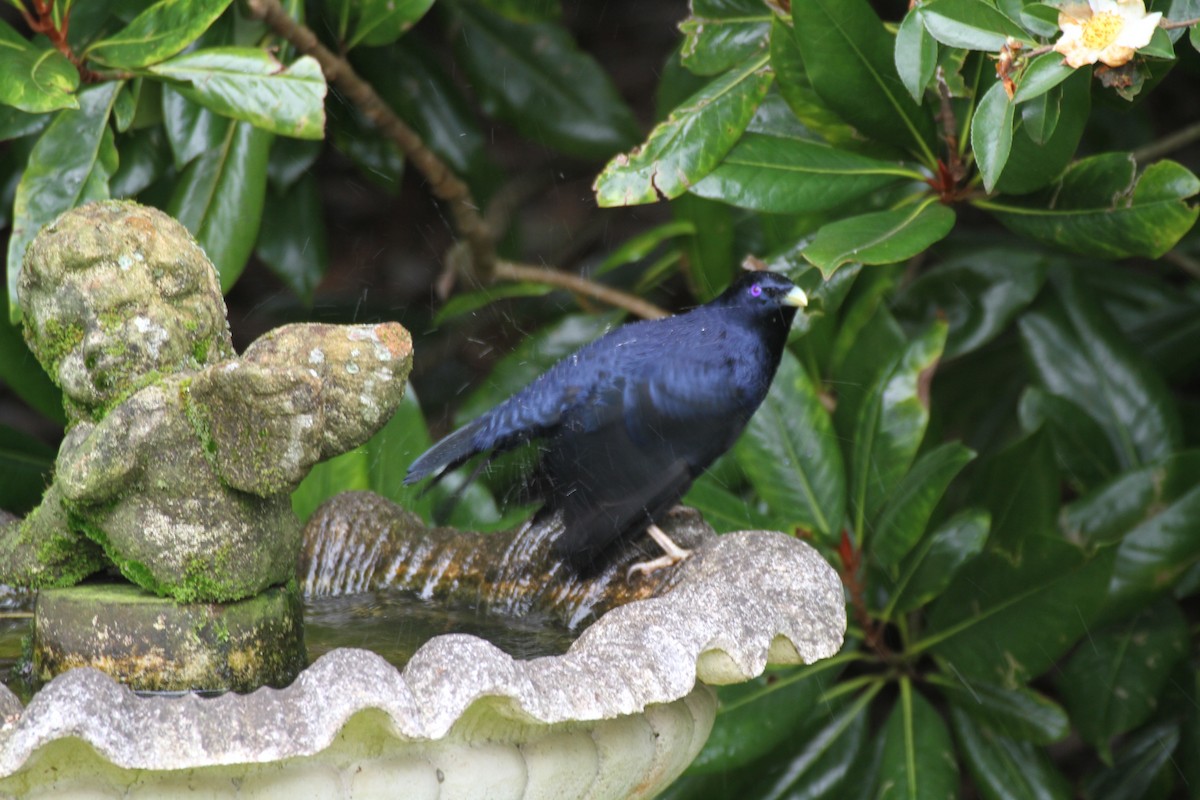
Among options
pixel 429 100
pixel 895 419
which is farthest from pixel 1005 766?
pixel 429 100

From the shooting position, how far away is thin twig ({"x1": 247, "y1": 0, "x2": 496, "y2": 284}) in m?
2.75

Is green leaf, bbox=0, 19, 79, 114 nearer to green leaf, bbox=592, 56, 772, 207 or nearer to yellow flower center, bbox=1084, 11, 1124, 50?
green leaf, bbox=592, 56, 772, 207

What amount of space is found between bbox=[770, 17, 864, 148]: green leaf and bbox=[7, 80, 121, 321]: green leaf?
125 centimetres

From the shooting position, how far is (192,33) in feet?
7.67

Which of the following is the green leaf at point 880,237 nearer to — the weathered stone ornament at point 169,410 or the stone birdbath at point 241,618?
the stone birdbath at point 241,618

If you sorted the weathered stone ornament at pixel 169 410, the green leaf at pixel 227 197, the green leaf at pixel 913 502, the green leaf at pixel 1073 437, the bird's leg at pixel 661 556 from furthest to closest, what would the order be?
the green leaf at pixel 1073 437
the green leaf at pixel 227 197
the green leaf at pixel 913 502
the bird's leg at pixel 661 556
the weathered stone ornament at pixel 169 410

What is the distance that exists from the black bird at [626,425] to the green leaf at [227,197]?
793mm

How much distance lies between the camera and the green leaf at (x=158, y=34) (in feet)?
7.67

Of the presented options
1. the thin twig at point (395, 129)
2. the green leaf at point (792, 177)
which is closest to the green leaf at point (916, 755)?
the green leaf at point (792, 177)

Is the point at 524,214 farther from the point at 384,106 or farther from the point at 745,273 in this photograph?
the point at 745,273

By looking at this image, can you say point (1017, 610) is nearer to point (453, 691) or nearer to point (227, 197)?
point (453, 691)

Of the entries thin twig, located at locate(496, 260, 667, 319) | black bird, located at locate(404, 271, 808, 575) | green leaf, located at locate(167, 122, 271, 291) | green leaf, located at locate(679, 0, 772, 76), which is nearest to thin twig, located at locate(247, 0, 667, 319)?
thin twig, located at locate(496, 260, 667, 319)

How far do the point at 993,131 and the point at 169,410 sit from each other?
1.15 metres

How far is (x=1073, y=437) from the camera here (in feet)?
10.3
